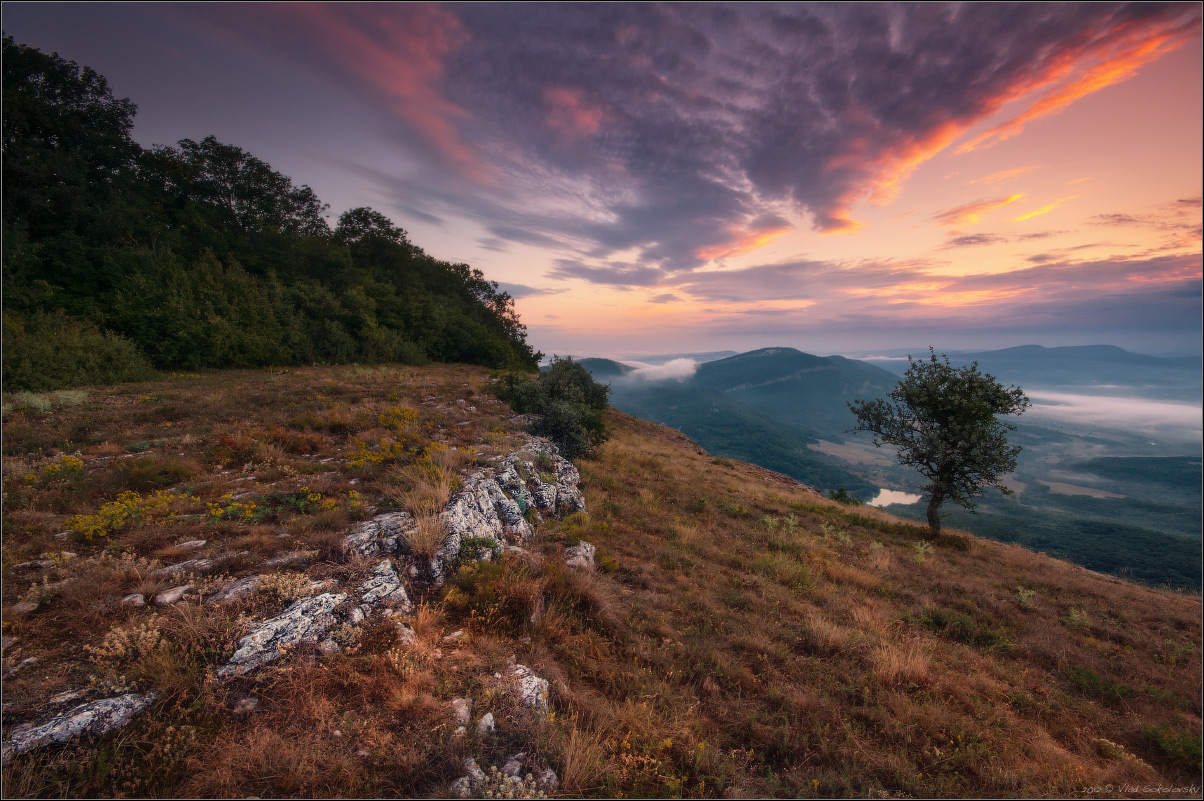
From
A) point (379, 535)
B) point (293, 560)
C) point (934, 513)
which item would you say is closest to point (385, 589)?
point (379, 535)

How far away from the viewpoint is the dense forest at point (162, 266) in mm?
17094

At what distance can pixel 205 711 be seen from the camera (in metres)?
3.38

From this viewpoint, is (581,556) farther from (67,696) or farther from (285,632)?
(67,696)

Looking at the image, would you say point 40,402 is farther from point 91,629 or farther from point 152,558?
point 91,629

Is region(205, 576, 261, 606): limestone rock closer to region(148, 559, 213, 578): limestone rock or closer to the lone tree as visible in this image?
region(148, 559, 213, 578): limestone rock

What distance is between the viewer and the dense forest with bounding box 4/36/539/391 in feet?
56.1

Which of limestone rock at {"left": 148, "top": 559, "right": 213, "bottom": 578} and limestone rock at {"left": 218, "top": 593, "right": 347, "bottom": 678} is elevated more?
limestone rock at {"left": 148, "top": 559, "right": 213, "bottom": 578}

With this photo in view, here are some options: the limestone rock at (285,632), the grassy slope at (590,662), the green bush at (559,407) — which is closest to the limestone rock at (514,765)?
the grassy slope at (590,662)

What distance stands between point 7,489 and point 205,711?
271 inches

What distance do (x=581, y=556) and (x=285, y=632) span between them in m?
4.50

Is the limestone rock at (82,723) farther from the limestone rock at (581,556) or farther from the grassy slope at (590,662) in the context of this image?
the limestone rock at (581,556)

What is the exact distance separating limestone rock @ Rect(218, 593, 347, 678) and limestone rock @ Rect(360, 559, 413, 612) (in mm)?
270

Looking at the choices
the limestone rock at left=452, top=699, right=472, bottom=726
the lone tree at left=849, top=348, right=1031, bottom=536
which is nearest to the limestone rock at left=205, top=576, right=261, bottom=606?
the limestone rock at left=452, top=699, right=472, bottom=726

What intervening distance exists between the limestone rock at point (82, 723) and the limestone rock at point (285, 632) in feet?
1.77
